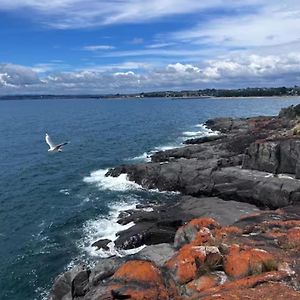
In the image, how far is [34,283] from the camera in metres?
29.9

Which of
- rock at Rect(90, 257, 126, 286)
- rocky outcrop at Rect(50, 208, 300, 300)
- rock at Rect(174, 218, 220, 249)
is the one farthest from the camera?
rock at Rect(174, 218, 220, 249)

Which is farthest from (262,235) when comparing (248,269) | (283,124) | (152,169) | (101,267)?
(283,124)

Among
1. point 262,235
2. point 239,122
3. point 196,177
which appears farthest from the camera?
point 239,122

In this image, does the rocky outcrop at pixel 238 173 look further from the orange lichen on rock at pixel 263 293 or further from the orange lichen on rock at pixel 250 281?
the orange lichen on rock at pixel 263 293

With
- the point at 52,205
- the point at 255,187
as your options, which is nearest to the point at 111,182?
the point at 52,205

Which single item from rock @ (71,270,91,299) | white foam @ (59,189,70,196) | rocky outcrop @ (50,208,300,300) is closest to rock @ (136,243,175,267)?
rocky outcrop @ (50,208,300,300)

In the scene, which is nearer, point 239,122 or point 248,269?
point 248,269

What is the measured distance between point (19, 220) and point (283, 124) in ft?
168

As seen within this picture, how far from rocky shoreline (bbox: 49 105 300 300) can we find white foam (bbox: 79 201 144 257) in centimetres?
62

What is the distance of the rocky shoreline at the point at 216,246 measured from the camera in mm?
16484

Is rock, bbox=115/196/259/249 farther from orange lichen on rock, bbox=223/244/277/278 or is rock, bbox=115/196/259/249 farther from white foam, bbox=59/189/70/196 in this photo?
orange lichen on rock, bbox=223/244/277/278

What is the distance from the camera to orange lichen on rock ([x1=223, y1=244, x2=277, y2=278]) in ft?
56.6

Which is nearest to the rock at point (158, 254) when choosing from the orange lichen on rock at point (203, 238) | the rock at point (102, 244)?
the orange lichen on rock at point (203, 238)

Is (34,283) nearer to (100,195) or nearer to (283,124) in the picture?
(100,195)
